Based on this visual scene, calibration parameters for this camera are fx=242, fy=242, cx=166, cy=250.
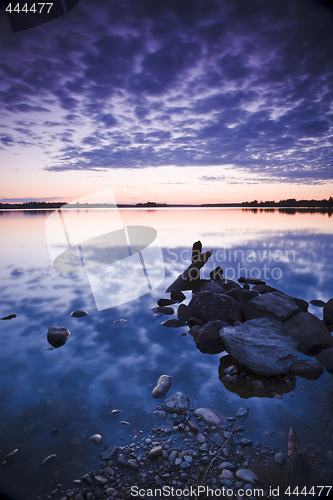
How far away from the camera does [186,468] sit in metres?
2.92

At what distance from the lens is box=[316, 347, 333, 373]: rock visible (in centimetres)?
492

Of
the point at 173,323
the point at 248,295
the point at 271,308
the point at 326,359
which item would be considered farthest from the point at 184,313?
the point at 326,359

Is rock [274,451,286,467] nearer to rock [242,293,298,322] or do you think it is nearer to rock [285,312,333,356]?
rock [285,312,333,356]

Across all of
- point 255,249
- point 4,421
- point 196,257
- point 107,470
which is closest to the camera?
point 107,470

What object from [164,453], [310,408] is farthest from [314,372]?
[164,453]

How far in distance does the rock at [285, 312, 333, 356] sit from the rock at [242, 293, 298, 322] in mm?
468

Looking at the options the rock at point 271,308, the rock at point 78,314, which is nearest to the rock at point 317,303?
the rock at point 271,308

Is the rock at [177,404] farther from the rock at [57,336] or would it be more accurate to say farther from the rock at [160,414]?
the rock at [57,336]

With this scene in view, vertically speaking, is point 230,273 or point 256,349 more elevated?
point 256,349

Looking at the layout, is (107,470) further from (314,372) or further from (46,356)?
(314,372)

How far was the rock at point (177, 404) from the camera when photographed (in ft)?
12.6

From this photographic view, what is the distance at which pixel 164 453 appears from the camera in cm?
309

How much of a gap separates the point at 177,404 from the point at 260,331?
2.53m

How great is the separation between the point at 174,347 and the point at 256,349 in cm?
199
